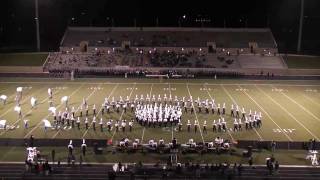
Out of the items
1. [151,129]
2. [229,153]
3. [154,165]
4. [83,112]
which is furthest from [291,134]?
[83,112]

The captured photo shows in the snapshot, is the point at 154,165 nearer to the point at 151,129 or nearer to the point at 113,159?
the point at 113,159

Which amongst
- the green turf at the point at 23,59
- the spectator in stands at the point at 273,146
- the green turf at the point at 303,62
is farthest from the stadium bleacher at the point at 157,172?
the green turf at the point at 23,59

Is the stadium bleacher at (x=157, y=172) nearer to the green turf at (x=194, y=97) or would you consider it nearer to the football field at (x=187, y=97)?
the green turf at (x=194, y=97)

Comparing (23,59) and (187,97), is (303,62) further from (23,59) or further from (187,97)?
(23,59)

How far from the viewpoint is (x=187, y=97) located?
32.7m

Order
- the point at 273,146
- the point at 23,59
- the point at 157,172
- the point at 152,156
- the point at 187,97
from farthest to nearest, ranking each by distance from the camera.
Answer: the point at 23,59 → the point at 187,97 → the point at 273,146 → the point at 152,156 → the point at 157,172

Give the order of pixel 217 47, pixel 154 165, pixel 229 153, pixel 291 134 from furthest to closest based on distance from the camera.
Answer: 1. pixel 217 47
2. pixel 291 134
3. pixel 229 153
4. pixel 154 165

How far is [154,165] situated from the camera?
1759 centimetres

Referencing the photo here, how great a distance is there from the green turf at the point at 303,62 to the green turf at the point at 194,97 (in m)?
5.55

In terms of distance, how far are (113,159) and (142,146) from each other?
158cm

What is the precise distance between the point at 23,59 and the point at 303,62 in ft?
92.4

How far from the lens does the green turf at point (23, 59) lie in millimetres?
47375

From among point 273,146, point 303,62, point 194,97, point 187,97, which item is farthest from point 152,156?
point 303,62

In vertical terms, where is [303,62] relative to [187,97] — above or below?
above
